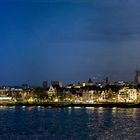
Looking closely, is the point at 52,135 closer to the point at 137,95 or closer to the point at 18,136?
the point at 18,136

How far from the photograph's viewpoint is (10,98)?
15338 cm

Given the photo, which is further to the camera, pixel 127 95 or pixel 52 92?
pixel 52 92

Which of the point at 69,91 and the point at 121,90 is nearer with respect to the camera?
the point at 121,90

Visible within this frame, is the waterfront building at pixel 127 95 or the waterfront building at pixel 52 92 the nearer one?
the waterfront building at pixel 127 95

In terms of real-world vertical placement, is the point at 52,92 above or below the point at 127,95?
above

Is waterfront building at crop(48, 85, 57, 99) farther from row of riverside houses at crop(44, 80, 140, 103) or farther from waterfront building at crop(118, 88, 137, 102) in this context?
waterfront building at crop(118, 88, 137, 102)

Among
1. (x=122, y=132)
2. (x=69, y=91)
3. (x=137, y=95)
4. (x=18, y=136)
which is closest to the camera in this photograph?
(x=18, y=136)

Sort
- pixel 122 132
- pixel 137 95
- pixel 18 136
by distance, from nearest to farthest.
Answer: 1. pixel 18 136
2. pixel 122 132
3. pixel 137 95

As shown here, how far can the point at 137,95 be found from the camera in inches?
5221

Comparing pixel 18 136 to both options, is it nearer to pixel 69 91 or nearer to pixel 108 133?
pixel 108 133

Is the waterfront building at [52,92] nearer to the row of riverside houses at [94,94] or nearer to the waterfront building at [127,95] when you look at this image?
the row of riverside houses at [94,94]

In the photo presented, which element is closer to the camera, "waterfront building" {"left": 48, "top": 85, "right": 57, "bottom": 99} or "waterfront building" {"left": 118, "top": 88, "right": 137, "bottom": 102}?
"waterfront building" {"left": 118, "top": 88, "right": 137, "bottom": 102}

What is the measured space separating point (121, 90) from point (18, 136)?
96.7 metres

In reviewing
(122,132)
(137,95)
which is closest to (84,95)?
(137,95)
